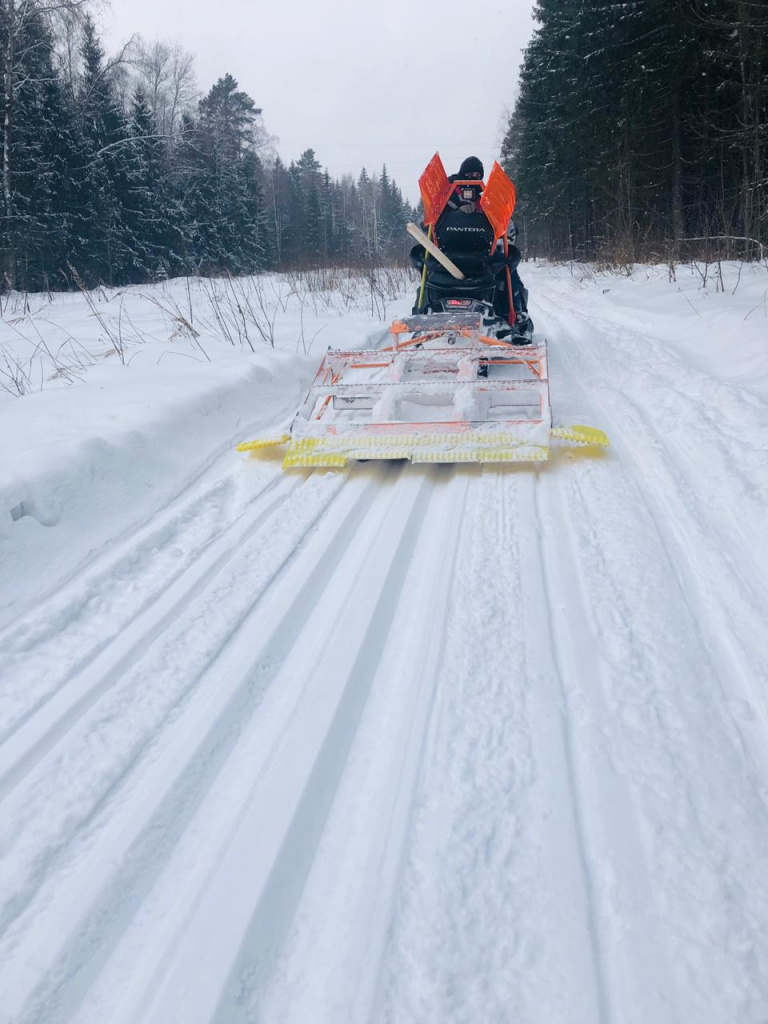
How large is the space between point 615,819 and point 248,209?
38699mm

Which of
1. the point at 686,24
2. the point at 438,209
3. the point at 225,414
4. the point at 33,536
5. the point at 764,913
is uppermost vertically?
the point at 686,24

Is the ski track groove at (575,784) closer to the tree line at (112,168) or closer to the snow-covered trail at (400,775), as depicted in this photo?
the snow-covered trail at (400,775)

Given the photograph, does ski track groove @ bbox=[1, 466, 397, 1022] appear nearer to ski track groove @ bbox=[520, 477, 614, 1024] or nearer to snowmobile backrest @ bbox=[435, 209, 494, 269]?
ski track groove @ bbox=[520, 477, 614, 1024]

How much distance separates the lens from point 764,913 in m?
1.30

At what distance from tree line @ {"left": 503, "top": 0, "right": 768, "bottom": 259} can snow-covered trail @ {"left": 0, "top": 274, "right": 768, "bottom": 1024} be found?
1116 cm

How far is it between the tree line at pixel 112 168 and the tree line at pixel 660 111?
7.29m

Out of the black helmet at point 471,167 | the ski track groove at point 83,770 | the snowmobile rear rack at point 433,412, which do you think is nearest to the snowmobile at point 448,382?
the snowmobile rear rack at point 433,412

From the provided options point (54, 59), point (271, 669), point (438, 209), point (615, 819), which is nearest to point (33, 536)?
point (271, 669)

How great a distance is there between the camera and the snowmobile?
3.81 metres

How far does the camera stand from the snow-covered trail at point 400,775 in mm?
1243

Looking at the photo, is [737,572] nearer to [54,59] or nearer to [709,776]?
[709,776]

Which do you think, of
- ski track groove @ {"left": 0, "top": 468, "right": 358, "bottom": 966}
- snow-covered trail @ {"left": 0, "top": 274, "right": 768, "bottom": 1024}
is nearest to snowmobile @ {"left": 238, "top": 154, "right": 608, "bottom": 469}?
snow-covered trail @ {"left": 0, "top": 274, "right": 768, "bottom": 1024}

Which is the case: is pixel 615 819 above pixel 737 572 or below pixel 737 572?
below

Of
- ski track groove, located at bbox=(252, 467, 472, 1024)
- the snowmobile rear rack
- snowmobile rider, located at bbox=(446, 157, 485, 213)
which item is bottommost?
ski track groove, located at bbox=(252, 467, 472, 1024)
